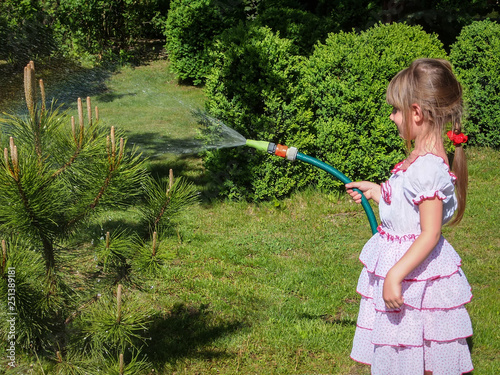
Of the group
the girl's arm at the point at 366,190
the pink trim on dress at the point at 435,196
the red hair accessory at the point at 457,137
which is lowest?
the girl's arm at the point at 366,190

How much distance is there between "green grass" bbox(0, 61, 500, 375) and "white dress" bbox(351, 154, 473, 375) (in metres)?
1.03

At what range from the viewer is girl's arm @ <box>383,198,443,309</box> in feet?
7.38

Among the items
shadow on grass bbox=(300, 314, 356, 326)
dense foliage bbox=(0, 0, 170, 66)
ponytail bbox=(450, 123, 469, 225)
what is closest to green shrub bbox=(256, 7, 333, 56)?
dense foliage bbox=(0, 0, 170, 66)

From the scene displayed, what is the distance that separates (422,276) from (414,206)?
319 mm

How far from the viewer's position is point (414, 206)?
7.91 feet

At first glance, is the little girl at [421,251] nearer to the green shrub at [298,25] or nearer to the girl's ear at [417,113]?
the girl's ear at [417,113]

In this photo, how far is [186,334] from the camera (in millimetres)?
3787

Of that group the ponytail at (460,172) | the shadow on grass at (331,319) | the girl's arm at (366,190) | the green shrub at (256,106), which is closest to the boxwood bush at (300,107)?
the green shrub at (256,106)

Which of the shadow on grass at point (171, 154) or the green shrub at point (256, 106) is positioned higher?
the green shrub at point (256, 106)

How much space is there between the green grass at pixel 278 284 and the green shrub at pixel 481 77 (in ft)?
1.93

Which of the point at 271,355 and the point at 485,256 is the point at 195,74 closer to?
the point at 485,256

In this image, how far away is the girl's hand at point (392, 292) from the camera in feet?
7.52

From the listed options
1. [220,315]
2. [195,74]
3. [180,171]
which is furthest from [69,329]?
[195,74]

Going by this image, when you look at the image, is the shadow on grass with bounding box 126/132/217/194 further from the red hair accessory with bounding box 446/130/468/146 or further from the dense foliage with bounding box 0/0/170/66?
the red hair accessory with bounding box 446/130/468/146
